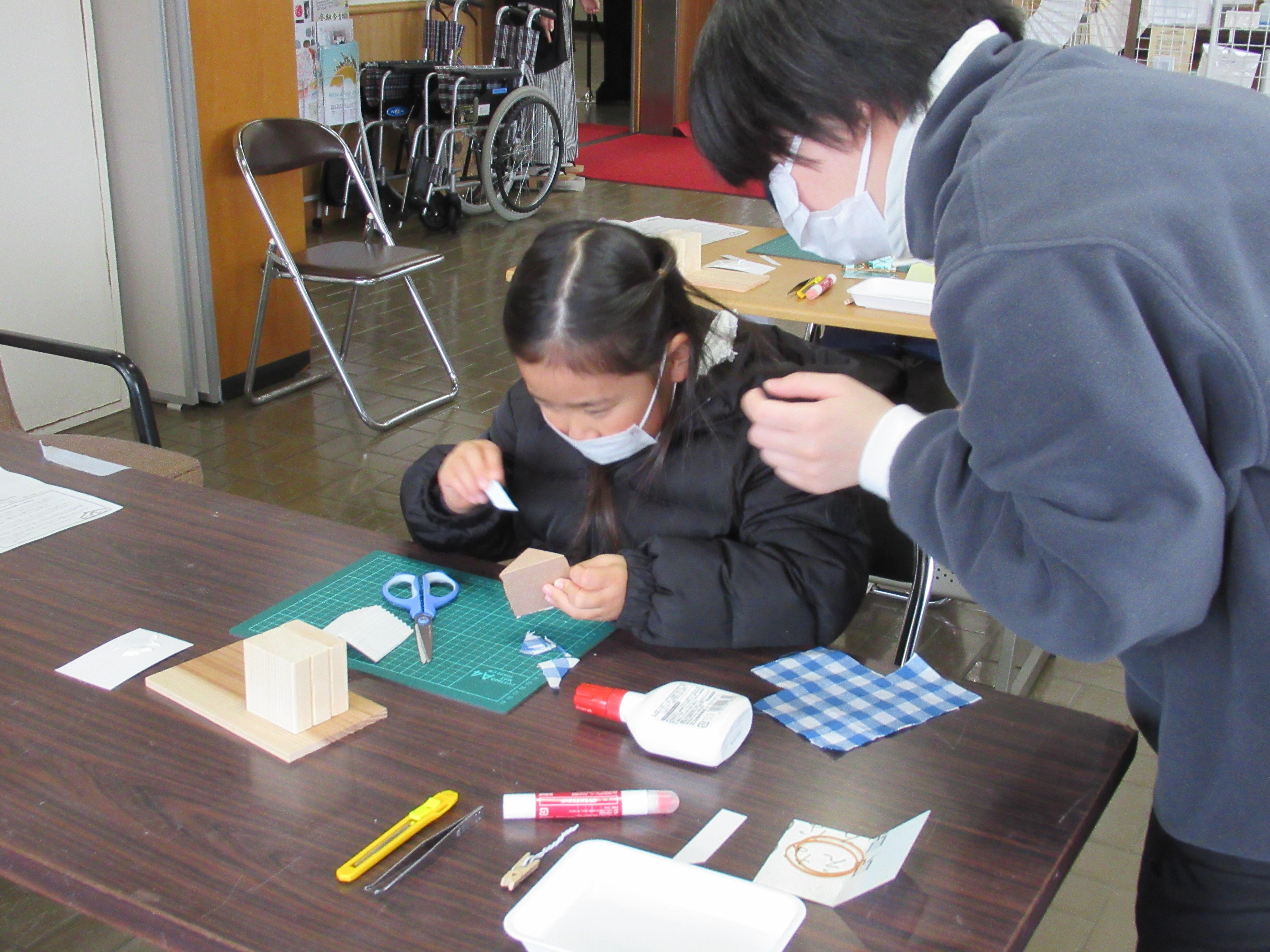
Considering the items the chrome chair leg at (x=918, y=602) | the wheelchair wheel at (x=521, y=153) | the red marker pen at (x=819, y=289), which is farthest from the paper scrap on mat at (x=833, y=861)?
the wheelchair wheel at (x=521, y=153)

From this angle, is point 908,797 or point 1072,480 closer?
point 1072,480

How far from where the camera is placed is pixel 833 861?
95cm

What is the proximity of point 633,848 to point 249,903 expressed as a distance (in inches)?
11.4

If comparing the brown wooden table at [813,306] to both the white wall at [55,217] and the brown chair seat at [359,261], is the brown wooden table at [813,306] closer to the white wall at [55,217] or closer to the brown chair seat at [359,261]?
the brown chair seat at [359,261]

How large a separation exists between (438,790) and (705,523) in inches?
23.8

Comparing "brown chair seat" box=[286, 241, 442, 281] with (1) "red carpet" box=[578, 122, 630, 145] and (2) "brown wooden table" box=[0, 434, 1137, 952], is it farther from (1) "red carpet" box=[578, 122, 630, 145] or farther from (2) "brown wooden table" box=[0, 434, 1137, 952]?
(1) "red carpet" box=[578, 122, 630, 145]

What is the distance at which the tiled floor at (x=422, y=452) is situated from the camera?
1.87 m

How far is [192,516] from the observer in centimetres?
156

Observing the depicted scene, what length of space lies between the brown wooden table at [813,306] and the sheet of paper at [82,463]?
1273 mm

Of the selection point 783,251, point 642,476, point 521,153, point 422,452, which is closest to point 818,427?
point 642,476

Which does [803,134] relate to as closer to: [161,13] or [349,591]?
[349,591]

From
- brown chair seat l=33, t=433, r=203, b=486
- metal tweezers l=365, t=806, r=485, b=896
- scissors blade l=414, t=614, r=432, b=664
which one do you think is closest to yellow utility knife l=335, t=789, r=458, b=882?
metal tweezers l=365, t=806, r=485, b=896

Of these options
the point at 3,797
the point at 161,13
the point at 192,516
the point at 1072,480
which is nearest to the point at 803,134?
the point at 1072,480

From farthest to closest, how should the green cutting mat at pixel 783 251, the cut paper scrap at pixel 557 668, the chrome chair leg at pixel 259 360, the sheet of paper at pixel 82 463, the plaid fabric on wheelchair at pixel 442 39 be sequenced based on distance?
the plaid fabric on wheelchair at pixel 442 39 < the chrome chair leg at pixel 259 360 < the green cutting mat at pixel 783 251 < the sheet of paper at pixel 82 463 < the cut paper scrap at pixel 557 668
